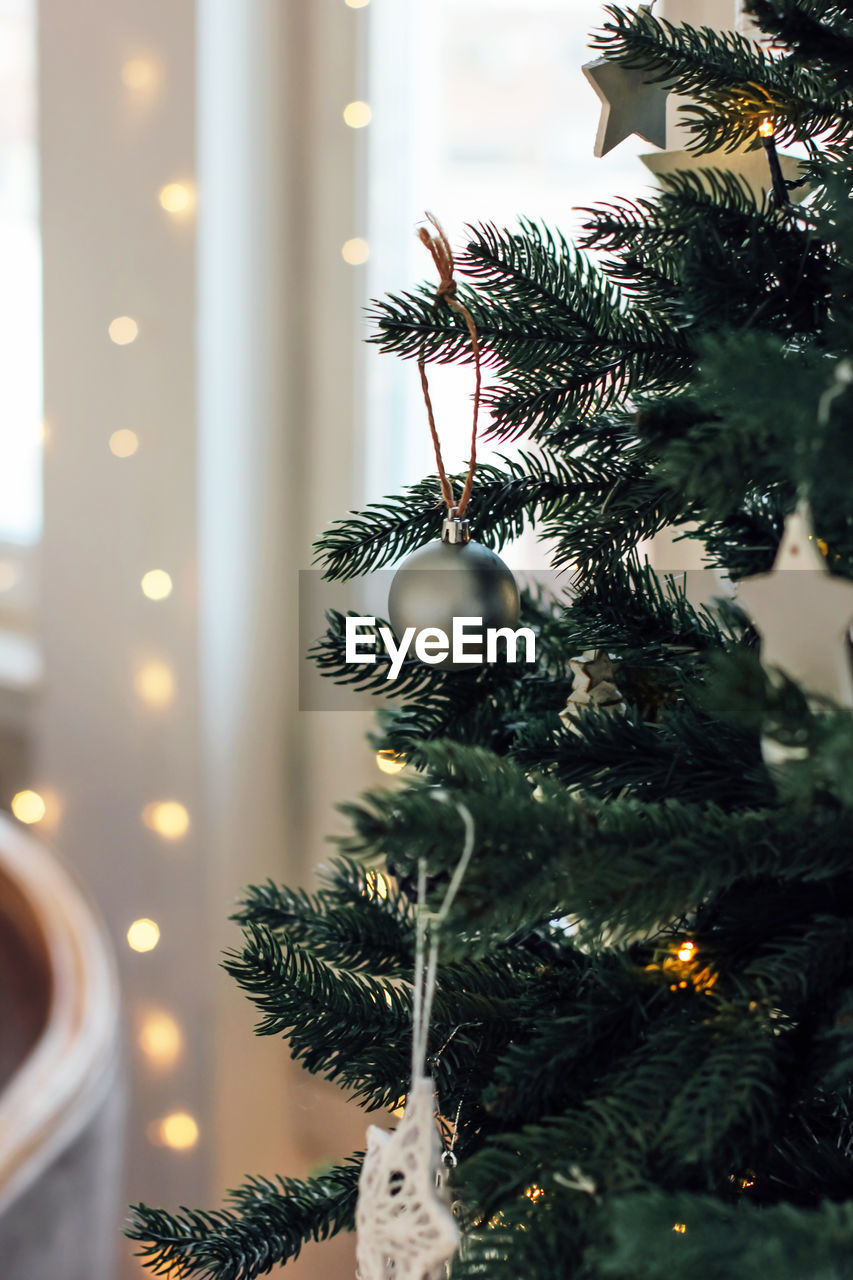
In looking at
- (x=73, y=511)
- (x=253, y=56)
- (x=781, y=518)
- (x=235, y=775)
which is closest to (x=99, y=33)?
(x=253, y=56)

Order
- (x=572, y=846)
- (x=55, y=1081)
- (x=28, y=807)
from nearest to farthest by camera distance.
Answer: (x=572, y=846) < (x=55, y=1081) < (x=28, y=807)

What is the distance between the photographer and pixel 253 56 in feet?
3.68

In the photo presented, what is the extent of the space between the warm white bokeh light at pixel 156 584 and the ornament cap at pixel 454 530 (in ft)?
2.72

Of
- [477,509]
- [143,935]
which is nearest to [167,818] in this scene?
[143,935]

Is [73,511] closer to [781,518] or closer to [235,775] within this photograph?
[235,775]

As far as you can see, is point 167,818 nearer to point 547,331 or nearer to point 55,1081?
point 55,1081

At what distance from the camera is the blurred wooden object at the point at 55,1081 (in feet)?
2.38

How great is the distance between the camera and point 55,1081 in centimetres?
79

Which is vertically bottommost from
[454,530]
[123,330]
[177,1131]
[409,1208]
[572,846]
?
[177,1131]

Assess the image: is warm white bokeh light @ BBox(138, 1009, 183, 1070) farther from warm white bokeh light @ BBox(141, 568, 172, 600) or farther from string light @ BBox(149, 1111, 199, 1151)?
warm white bokeh light @ BBox(141, 568, 172, 600)

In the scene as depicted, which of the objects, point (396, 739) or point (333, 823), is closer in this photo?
point (396, 739)

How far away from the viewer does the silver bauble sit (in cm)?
42

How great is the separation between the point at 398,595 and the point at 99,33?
1.00 metres

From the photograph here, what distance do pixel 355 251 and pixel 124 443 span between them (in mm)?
331
